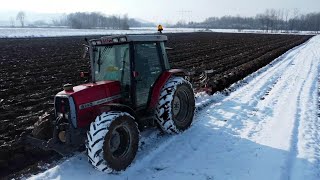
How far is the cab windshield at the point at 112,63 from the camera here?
592 centimetres

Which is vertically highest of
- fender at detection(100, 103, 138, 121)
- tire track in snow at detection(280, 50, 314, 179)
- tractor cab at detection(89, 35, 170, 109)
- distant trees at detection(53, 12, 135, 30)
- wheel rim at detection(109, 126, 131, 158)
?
distant trees at detection(53, 12, 135, 30)

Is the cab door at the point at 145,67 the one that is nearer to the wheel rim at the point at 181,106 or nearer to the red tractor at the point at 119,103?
the red tractor at the point at 119,103

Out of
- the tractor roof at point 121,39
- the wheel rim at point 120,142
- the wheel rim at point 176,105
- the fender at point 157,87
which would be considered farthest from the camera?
the wheel rim at point 176,105

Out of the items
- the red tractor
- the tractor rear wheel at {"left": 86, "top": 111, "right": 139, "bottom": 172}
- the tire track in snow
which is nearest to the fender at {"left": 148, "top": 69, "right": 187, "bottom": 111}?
the red tractor

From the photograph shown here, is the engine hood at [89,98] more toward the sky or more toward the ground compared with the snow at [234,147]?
more toward the sky

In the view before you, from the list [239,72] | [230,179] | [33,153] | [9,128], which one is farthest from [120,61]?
[239,72]

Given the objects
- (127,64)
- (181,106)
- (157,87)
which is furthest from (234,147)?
(127,64)

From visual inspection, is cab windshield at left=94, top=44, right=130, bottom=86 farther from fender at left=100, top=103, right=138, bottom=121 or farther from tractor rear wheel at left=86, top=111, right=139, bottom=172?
tractor rear wheel at left=86, top=111, right=139, bottom=172

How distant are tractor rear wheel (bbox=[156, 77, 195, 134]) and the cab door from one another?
1.01 ft

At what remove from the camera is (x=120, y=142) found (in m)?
5.48

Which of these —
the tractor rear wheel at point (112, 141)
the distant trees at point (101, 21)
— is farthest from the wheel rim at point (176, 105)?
the distant trees at point (101, 21)

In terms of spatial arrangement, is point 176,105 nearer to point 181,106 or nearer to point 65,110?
point 181,106

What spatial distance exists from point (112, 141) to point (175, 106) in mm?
2117

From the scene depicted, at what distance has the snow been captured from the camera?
5363 millimetres
